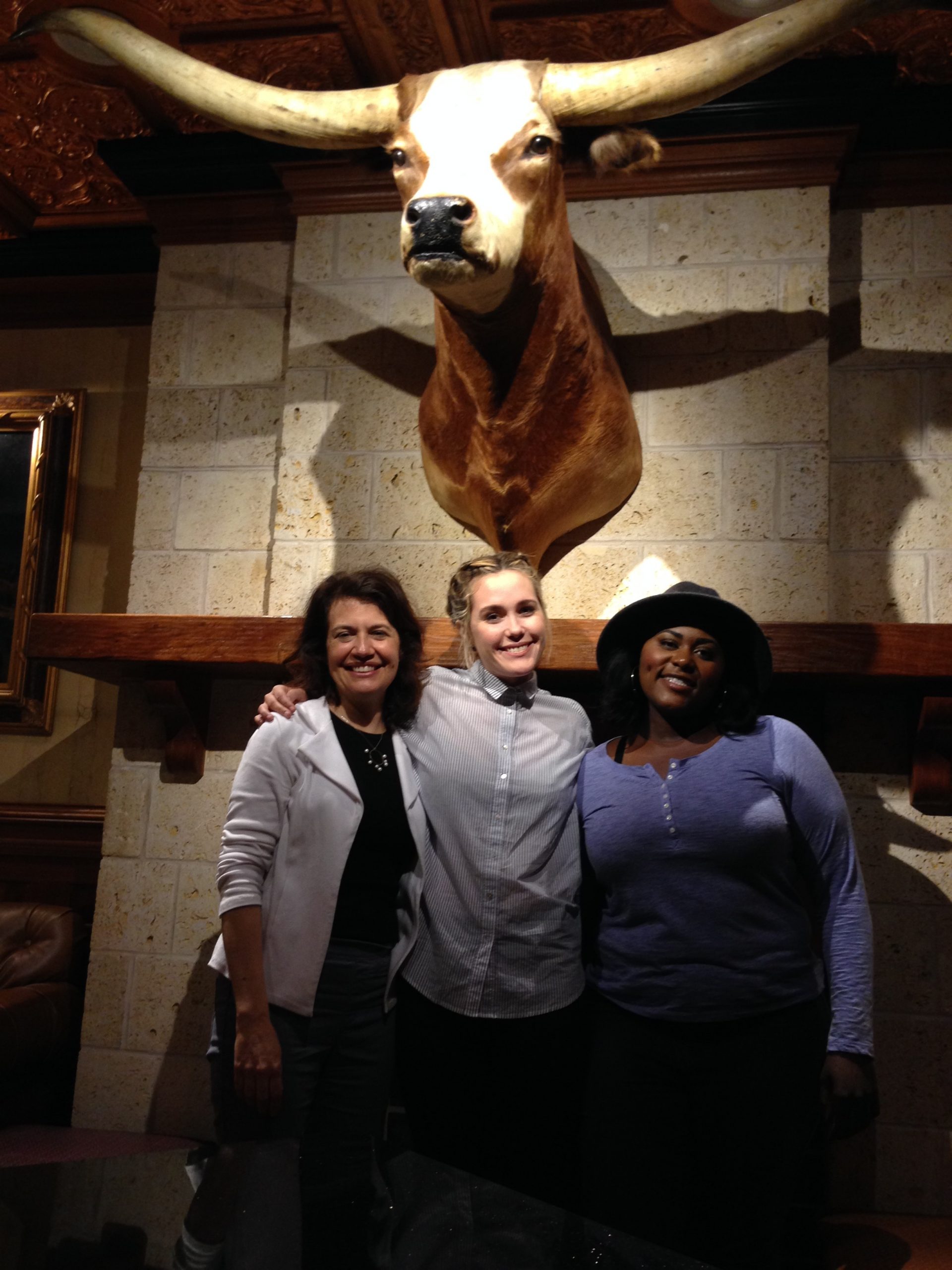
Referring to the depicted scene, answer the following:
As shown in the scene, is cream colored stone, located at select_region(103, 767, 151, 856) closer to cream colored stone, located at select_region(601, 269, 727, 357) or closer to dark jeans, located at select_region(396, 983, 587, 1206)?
dark jeans, located at select_region(396, 983, 587, 1206)

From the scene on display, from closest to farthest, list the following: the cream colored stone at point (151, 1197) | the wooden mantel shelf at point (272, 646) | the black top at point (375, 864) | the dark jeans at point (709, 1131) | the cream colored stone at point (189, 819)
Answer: the cream colored stone at point (151, 1197), the dark jeans at point (709, 1131), the black top at point (375, 864), the wooden mantel shelf at point (272, 646), the cream colored stone at point (189, 819)

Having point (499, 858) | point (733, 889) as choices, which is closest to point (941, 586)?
point (733, 889)

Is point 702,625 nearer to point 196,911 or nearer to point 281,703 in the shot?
point 281,703

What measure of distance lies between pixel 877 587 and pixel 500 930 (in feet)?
4.91

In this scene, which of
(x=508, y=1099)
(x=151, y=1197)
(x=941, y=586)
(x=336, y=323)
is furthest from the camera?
(x=336, y=323)

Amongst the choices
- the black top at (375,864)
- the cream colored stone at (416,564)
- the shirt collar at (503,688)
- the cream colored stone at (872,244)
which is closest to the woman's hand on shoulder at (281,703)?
the black top at (375,864)

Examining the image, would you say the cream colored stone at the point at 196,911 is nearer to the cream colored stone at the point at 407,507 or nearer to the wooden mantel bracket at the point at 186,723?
the wooden mantel bracket at the point at 186,723

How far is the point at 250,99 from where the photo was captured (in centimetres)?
216

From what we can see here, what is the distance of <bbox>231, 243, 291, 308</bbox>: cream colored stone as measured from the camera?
2998 mm

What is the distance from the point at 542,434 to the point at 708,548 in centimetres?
53

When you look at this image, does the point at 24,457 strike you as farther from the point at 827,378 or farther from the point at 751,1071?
the point at 751,1071

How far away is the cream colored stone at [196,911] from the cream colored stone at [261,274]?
1.58 meters

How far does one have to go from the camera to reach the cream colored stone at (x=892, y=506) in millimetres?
2652

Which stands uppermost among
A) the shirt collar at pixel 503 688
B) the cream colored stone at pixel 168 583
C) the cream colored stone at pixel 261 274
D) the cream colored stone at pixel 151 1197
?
the cream colored stone at pixel 261 274
